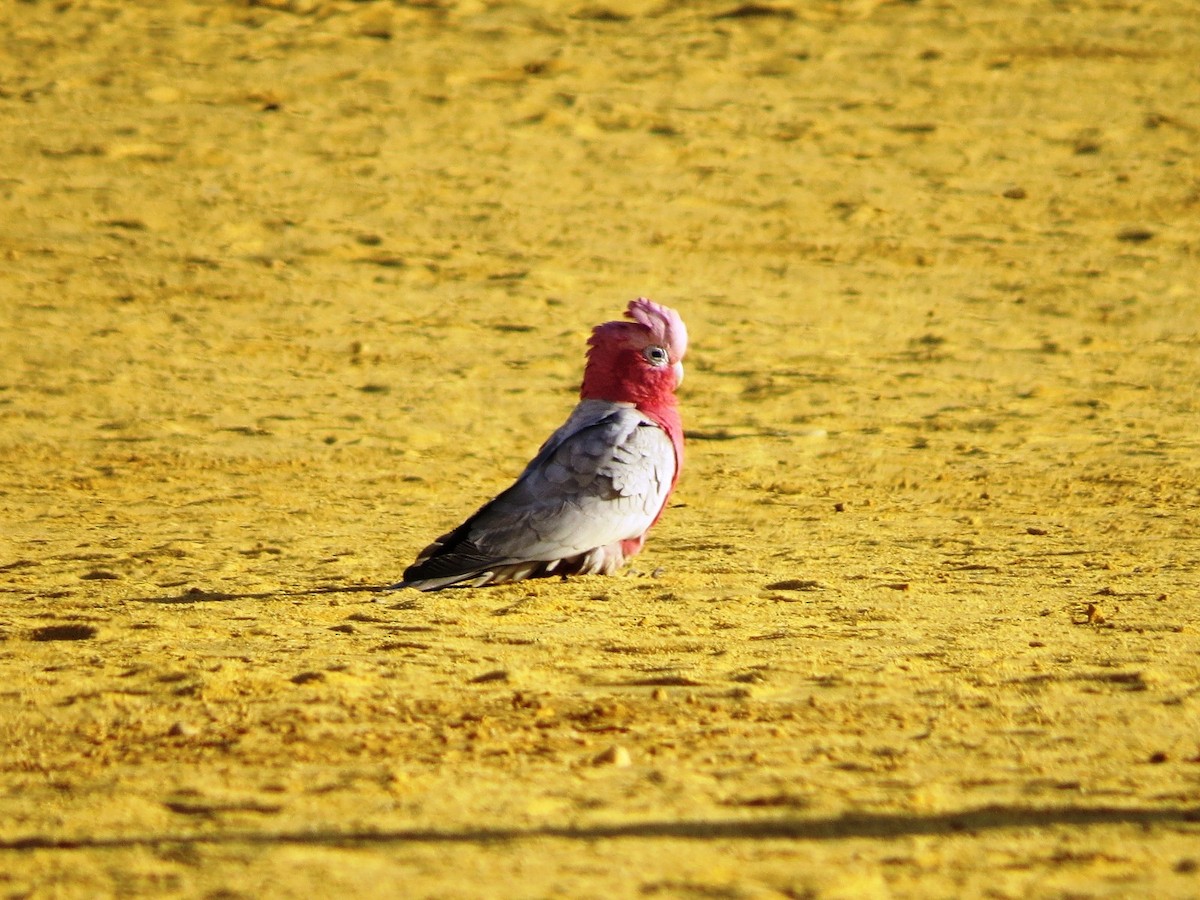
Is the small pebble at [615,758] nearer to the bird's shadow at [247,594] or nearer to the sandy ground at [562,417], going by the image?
the sandy ground at [562,417]

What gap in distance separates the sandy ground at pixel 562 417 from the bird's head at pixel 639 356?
82cm

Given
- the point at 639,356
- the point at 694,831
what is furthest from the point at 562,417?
the point at 694,831

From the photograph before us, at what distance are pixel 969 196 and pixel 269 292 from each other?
6.19 m

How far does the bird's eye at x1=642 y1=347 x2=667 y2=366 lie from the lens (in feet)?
21.9

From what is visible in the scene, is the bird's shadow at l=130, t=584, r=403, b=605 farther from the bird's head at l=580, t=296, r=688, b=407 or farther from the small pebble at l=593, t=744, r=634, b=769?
the small pebble at l=593, t=744, r=634, b=769

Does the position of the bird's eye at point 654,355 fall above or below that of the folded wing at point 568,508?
above

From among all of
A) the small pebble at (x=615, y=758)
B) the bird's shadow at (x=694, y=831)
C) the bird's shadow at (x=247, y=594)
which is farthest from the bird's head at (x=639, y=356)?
the bird's shadow at (x=694, y=831)

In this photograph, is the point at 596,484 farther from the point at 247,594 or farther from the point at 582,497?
the point at 247,594

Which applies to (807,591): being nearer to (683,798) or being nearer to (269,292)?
(683,798)

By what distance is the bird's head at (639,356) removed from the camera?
668 cm

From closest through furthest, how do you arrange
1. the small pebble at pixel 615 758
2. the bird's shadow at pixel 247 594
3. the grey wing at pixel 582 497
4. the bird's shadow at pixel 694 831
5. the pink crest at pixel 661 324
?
1. the bird's shadow at pixel 694 831
2. the small pebble at pixel 615 758
3. the bird's shadow at pixel 247 594
4. the grey wing at pixel 582 497
5. the pink crest at pixel 661 324

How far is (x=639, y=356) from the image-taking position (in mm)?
6680

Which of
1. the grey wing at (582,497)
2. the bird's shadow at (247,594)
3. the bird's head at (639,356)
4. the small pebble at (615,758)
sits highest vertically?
the bird's head at (639,356)

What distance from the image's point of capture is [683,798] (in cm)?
389
